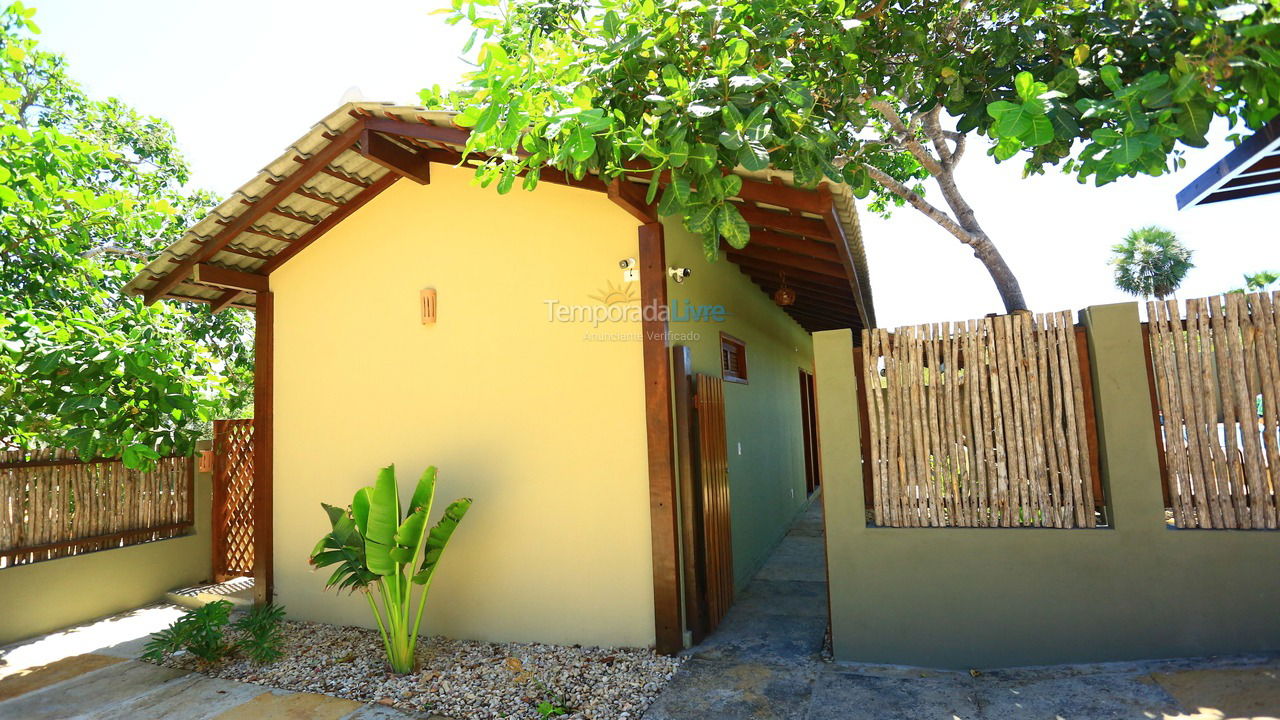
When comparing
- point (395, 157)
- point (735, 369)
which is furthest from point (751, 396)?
point (395, 157)

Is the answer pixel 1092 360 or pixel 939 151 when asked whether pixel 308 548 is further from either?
pixel 939 151

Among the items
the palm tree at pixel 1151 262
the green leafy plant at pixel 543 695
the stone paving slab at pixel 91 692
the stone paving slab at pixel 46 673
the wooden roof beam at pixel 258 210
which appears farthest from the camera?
the palm tree at pixel 1151 262

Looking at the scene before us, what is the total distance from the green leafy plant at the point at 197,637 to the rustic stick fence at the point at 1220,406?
275 inches

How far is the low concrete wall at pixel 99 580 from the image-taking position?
6.31 metres

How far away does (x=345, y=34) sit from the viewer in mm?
9336

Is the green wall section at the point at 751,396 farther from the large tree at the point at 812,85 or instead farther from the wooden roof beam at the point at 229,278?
the wooden roof beam at the point at 229,278

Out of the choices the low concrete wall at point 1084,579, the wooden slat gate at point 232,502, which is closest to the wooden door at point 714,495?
the low concrete wall at point 1084,579

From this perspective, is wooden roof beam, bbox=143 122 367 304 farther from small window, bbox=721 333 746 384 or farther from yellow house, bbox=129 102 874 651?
small window, bbox=721 333 746 384

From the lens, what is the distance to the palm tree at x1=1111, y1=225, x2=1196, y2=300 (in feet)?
83.3

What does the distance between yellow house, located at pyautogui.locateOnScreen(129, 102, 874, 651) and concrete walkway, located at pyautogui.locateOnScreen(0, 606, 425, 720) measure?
1319 mm

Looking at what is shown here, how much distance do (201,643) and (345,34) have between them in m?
7.99

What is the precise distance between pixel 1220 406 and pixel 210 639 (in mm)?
7407

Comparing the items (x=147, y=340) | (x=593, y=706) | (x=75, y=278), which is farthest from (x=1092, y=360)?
(x=75, y=278)

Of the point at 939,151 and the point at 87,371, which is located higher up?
the point at 939,151
